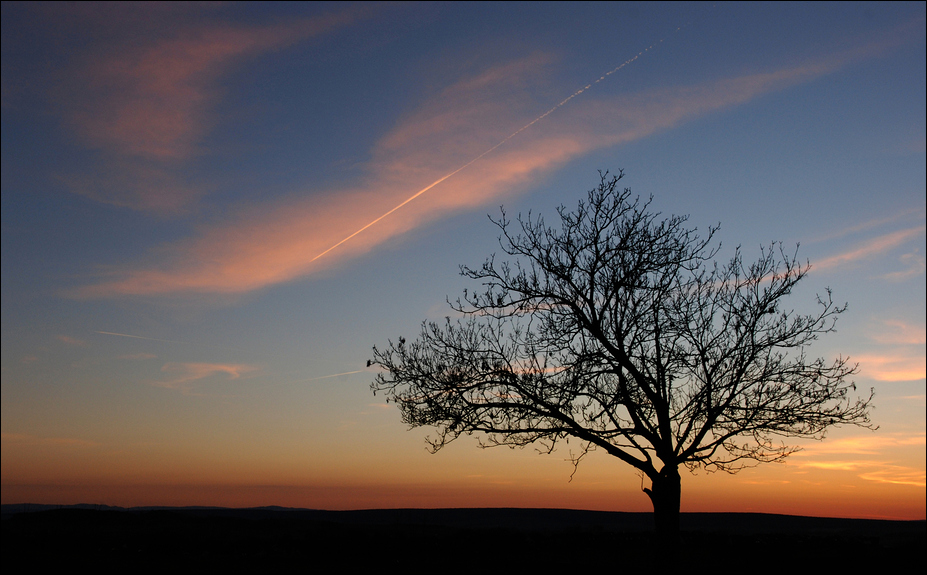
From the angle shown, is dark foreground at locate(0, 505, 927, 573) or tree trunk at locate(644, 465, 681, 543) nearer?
tree trunk at locate(644, 465, 681, 543)

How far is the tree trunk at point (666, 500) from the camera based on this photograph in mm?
14766

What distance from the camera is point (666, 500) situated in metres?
14.8

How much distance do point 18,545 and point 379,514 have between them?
94.6 m

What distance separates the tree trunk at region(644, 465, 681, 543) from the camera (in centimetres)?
1477

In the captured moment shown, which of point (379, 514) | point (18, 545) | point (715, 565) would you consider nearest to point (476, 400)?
point (715, 565)

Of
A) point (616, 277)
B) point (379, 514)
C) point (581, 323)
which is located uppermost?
point (616, 277)

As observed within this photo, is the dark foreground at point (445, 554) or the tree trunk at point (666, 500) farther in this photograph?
the dark foreground at point (445, 554)

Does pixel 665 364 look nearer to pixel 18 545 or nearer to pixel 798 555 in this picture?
pixel 798 555

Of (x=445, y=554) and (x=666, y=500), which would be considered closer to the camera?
(x=666, y=500)

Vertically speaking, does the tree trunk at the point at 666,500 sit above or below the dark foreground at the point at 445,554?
above

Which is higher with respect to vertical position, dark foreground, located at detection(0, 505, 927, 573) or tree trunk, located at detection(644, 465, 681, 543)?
tree trunk, located at detection(644, 465, 681, 543)

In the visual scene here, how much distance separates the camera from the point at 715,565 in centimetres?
2214

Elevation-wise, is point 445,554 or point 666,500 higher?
point 666,500

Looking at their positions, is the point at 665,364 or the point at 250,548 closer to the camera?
the point at 665,364
